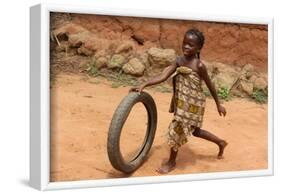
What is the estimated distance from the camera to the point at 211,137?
6340mm

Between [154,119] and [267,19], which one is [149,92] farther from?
[267,19]

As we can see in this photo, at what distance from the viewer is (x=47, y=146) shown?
5520mm

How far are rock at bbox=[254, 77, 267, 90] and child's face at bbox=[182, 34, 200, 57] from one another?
0.82m

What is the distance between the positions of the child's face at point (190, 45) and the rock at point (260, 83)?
0.82m

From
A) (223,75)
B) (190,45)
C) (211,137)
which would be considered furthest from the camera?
(223,75)

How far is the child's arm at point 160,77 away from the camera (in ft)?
19.6

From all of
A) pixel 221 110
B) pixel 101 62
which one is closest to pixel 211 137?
pixel 221 110

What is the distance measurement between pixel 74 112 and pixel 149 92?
2.38 ft

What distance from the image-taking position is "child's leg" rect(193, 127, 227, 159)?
6.27m

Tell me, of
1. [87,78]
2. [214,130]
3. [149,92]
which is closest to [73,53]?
[87,78]

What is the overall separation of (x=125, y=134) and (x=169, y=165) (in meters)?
0.52

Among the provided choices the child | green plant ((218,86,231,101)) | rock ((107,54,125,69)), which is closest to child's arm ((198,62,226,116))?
the child

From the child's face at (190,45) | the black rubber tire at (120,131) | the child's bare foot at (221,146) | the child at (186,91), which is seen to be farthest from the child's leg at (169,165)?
the child's face at (190,45)

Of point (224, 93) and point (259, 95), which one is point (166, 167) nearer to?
point (224, 93)
